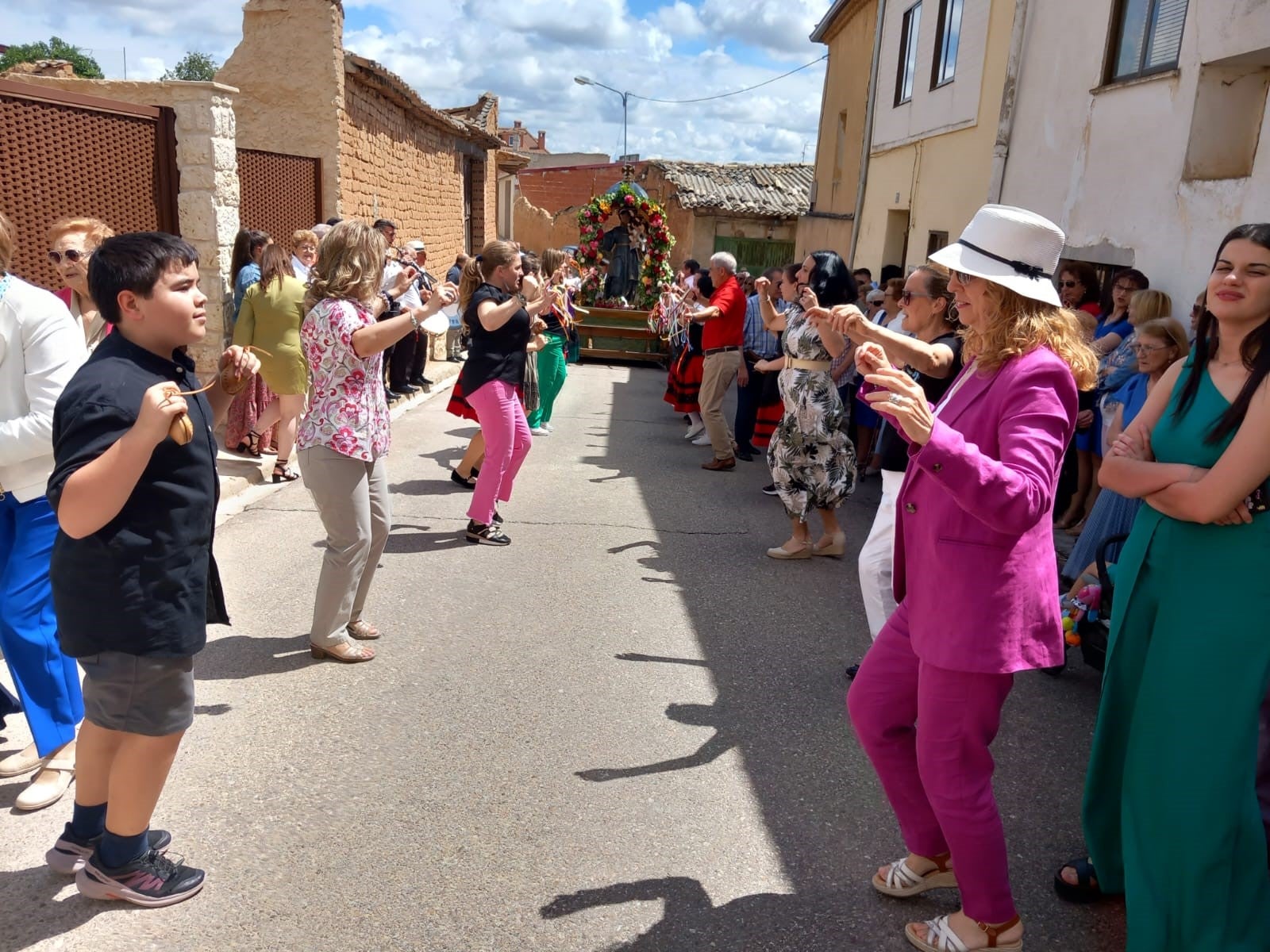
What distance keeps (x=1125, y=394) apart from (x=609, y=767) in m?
4.24

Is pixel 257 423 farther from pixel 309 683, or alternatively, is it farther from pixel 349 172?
pixel 349 172

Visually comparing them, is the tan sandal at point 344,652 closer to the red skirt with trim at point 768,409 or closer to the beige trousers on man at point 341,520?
the beige trousers on man at point 341,520

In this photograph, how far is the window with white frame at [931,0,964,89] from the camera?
40.9ft

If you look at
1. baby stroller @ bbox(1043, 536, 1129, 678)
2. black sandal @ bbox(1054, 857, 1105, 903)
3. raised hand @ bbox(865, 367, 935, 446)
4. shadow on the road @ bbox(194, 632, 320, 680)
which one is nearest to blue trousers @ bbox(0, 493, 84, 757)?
shadow on the road @ bbox(194, 632, 320, 680)

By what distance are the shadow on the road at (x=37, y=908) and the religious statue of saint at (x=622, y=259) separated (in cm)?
1404

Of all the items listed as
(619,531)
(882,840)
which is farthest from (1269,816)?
(619,531)

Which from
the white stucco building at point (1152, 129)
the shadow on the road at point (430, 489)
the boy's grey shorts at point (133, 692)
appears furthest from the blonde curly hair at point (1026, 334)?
the shadow on the road at point (430, 489)

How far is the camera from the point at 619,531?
6594mm

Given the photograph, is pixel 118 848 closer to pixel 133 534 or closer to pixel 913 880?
pixel 133 534

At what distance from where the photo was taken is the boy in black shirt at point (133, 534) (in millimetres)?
2266

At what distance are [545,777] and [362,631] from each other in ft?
4.87

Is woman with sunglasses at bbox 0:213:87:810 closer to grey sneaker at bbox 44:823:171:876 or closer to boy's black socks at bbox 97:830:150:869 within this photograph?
grey sneaker at bbox 44:823:171:876

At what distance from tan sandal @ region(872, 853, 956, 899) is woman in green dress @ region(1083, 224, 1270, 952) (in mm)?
492

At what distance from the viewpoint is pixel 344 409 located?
4113mm
